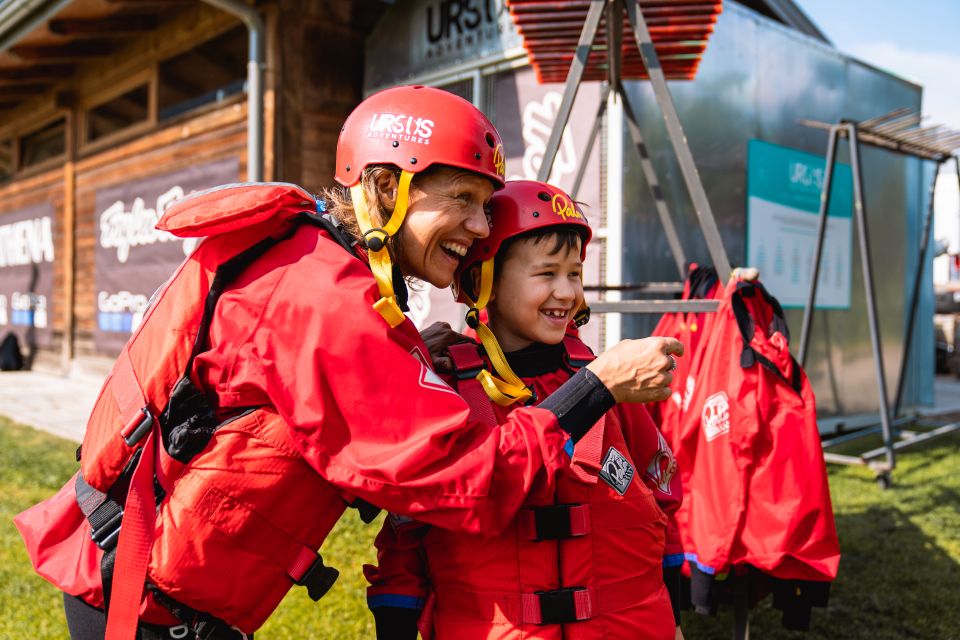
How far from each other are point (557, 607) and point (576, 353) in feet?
2.26

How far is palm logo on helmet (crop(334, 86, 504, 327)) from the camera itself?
176 centimetres

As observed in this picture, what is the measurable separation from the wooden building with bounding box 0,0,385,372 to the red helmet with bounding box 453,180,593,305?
20.0 feet

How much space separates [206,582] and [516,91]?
556 cm

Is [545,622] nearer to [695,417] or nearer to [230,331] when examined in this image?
[230,331]

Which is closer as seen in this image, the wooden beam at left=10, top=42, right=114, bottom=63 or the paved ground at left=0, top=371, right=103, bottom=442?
the paved ground at left=0, top=371, right=103, bottom=442

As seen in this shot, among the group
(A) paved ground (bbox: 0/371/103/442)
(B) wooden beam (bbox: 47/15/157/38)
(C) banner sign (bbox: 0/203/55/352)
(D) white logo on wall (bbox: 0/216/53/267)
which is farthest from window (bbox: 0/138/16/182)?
(B) wooden beam (bbox: 47/15/157/38)

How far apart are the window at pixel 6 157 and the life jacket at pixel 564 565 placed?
15523mm

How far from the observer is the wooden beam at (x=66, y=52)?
10352mm

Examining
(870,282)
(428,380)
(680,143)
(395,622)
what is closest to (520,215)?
(428,380)

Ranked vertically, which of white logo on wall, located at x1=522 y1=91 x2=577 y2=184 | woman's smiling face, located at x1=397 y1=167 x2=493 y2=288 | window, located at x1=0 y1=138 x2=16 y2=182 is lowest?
woman's smiling face, located at x1=397 y1=167 x2=493 y2=288

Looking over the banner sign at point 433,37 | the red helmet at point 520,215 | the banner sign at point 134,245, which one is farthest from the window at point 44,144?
the red helmet at point 520,215

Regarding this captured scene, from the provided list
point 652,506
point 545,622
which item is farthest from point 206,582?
point 652,506

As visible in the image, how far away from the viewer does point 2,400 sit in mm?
9883

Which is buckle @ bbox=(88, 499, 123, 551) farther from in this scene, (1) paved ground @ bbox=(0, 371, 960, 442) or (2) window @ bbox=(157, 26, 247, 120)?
(2) window @ bbox=(157, 26, 247, 120)
